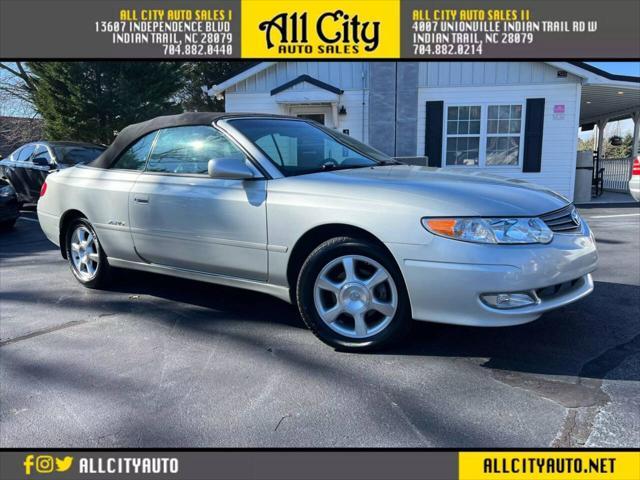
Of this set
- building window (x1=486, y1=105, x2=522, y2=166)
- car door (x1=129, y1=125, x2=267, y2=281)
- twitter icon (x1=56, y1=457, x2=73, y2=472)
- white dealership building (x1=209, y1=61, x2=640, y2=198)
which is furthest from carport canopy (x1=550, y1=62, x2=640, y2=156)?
twitter icon (x1=56, y1=457, x2=73, y2=472)

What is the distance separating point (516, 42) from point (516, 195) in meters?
7.94

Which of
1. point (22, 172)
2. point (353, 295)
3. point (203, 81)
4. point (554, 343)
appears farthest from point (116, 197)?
point (203, 81)

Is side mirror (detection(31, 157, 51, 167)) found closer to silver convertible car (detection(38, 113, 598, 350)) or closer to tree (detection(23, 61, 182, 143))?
silver convertible car (detection(38, 113, 598, 350))

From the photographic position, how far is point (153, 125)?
4191mm

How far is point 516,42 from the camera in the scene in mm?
9523

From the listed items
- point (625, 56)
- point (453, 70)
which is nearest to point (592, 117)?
point (453, 70)

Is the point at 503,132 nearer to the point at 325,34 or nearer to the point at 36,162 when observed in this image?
the point at 325,34

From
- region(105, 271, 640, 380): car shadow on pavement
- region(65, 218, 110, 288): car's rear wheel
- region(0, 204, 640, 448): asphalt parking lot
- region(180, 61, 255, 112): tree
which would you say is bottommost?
region(0, 204, 640, 448): asphalt parking lot

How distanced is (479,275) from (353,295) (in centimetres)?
79

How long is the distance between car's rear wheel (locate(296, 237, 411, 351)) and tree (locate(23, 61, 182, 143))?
18615mm

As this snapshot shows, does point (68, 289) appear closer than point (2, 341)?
No

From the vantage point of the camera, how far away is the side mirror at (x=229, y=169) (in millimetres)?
3254

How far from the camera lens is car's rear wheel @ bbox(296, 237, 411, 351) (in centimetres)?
295

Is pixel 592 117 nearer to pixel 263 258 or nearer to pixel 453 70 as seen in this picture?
pixel 453 70
